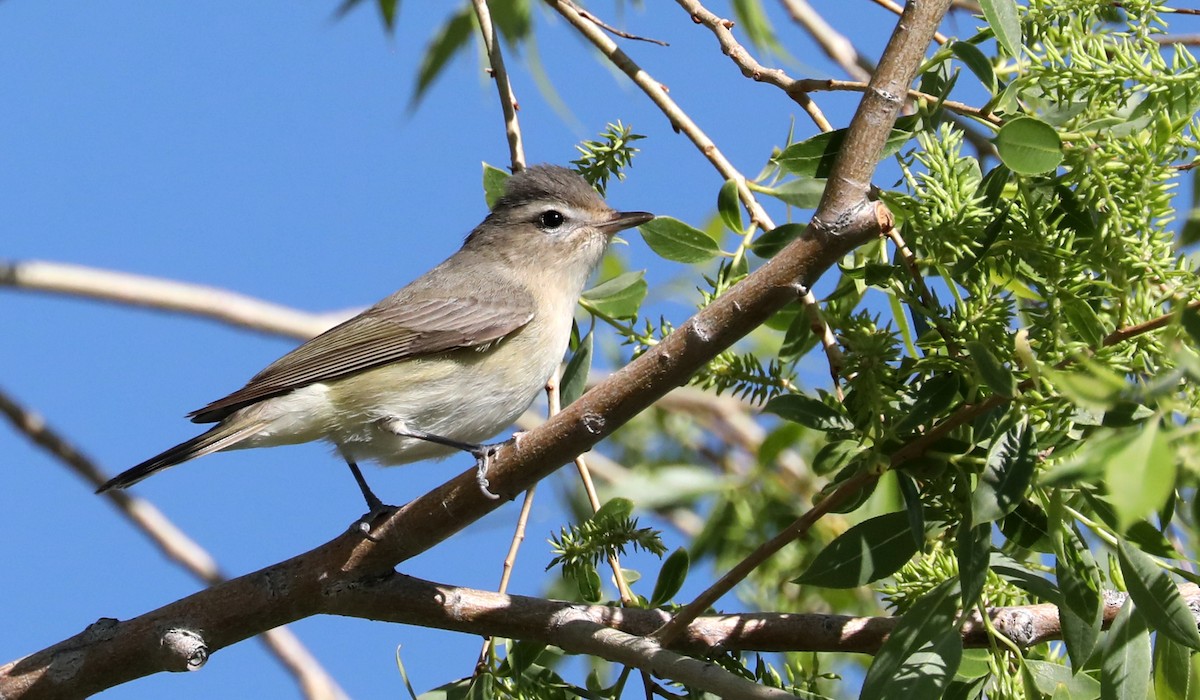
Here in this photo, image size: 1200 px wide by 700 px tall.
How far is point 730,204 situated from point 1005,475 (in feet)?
3.79

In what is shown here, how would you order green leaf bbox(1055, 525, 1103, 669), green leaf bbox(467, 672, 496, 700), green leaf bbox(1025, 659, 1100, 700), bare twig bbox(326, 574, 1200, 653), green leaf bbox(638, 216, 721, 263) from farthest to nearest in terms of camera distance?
green leaf bbox(638, 216, 721, 263), green leaf bbox(467, 672, 496, 700), bare twig bbox(326, 574, 1200, 653), green leaf bbox(1025, 659, 1100, 700), green leaf bbox(1055, 525, 1103, 669)

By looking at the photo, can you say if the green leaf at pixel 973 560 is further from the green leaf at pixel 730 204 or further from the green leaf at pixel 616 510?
the green leaf at pixel 730 204

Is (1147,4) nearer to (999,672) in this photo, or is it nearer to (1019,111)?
(1019,111)

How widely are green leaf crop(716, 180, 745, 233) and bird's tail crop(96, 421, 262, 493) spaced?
1.79 metres

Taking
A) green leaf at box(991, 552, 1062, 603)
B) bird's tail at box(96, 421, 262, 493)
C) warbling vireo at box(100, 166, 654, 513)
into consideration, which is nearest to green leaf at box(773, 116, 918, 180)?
green leaf at box(991, 552, 1062, 603)

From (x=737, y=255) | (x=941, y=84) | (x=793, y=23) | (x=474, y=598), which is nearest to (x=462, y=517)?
(x=474, y=598)

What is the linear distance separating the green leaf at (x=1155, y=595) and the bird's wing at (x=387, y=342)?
2347 millimetres

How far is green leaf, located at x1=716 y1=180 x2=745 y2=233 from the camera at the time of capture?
2.79 metres

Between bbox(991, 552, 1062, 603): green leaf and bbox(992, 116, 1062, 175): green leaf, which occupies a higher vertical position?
bbox(992, 116, 1062, 175): green leaf

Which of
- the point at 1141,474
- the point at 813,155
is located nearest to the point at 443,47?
the point at 813,155

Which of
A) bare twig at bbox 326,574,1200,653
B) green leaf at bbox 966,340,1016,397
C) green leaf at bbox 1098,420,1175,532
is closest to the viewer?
green leaf at bbox 1098,420,1175,532

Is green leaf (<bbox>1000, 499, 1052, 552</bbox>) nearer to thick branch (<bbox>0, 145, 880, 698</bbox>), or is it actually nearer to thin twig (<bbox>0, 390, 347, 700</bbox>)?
thick branch (<bbox>0, 145, 880, 698</bbox>)

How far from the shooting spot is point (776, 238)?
2725mm

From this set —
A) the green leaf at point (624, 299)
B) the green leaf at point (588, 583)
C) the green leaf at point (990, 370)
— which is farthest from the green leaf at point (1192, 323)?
the green leaf at point (624, 299)
